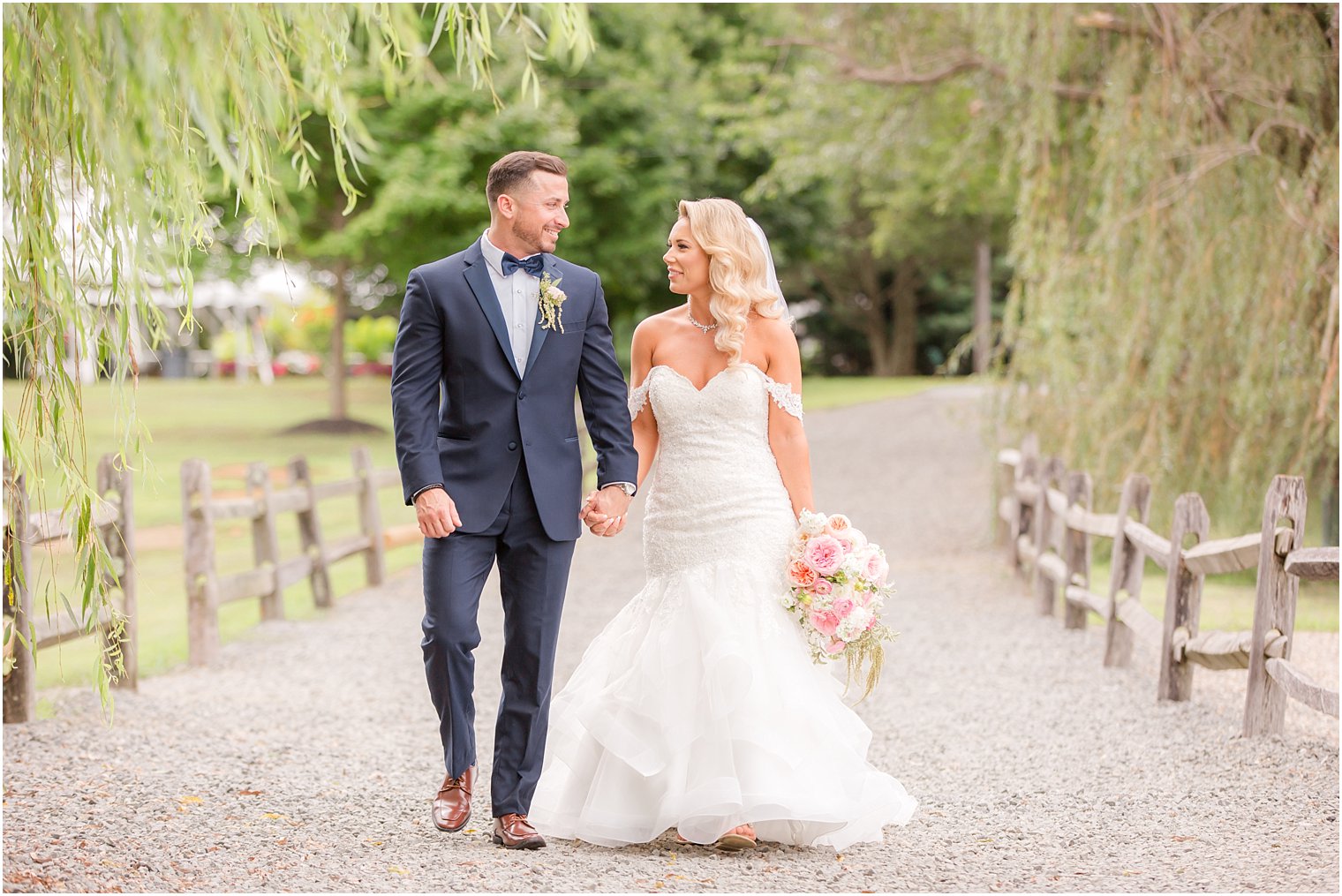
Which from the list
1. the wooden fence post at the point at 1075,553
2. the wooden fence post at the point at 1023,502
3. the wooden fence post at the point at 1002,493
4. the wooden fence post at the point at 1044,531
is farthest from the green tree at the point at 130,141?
the wooden fence post at the point at 1002,493

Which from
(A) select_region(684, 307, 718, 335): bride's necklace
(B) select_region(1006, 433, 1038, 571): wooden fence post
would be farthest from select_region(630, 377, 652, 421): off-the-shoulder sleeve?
(B) select_region(1006, 433, 1038, 571): wooden fence post

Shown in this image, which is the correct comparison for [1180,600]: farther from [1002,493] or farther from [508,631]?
[1002,493]

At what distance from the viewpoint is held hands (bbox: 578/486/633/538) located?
389 cm

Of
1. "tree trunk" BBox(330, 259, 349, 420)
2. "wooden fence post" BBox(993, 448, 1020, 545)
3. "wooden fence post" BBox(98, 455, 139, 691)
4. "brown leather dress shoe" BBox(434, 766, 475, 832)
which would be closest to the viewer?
"brown leather dress shoe" BBox(434, 766, 475, 832)

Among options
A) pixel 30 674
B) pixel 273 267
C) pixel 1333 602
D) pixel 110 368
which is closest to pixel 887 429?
pixel 273 267

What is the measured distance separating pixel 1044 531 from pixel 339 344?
18283 mm

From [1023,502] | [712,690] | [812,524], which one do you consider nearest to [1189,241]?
A: [1023,502]

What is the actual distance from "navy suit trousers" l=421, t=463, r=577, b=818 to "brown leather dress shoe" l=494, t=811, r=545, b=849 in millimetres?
26

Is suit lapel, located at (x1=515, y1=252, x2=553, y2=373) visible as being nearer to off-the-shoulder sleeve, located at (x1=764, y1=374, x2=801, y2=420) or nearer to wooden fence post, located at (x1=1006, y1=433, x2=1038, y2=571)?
off-the-shoulder sleeve, located at (x1=764, y1=374, x2=801, y2=420)

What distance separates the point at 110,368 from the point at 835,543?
6.75 ft

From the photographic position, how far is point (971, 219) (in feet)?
114

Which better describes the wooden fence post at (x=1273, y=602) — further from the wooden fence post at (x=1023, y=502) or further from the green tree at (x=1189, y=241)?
the wooden fence post at (x=1023, y=502)

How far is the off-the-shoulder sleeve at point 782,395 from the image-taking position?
13.8ft

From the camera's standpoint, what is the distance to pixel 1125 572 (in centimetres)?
732
